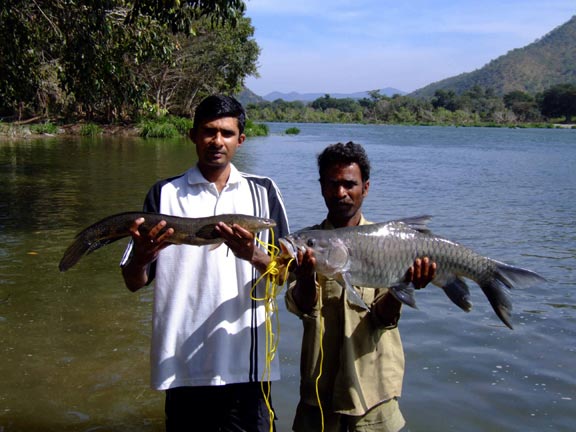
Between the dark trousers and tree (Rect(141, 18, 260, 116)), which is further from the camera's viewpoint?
tree (Rect(141, 18, 260, 116))

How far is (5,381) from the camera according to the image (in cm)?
492

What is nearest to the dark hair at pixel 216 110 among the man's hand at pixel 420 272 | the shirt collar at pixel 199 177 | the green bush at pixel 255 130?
the shirt collar at pixel 199 177

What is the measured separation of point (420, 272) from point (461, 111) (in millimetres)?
130848

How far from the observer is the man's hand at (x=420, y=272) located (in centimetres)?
287

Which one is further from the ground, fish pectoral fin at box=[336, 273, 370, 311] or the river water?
fish pectoral fin at box=[336, 273, 370, 311]

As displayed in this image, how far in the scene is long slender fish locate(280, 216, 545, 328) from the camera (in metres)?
2.77

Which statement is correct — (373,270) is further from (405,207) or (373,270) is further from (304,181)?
(304,181)

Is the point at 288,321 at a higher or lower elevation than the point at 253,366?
lower

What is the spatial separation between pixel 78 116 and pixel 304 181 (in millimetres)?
30231

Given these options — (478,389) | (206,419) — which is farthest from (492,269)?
(478,389)

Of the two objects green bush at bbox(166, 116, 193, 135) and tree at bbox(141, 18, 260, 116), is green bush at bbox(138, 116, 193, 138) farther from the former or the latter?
tree at bbox(141, 18, 260, 116)

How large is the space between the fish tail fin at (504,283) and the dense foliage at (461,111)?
364 feet

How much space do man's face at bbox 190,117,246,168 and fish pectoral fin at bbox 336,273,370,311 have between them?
80cm

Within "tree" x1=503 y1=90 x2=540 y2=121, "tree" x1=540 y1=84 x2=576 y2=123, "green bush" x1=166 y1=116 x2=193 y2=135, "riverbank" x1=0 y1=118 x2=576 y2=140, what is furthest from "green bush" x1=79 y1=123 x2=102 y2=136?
"tree" x1=540 y1=84 x2=576 y2=123
